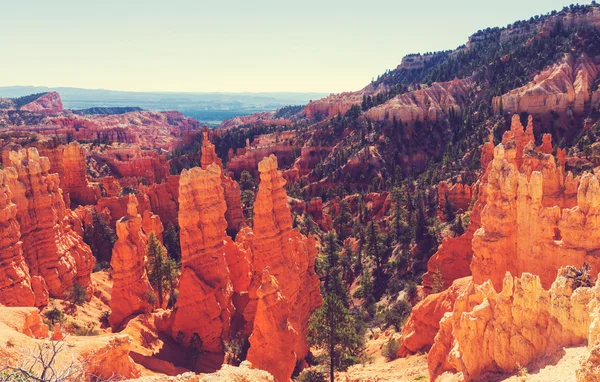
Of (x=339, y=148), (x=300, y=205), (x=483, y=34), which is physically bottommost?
(x=300, y=205)

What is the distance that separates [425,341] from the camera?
2742cm

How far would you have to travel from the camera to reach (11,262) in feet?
93.9

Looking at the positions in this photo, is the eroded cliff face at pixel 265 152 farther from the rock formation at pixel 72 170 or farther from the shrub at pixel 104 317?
the shrub at pixel 104 317

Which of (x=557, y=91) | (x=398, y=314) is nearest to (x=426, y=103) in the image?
(x=557, y=91)

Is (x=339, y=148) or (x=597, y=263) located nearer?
(x=597, y=263)

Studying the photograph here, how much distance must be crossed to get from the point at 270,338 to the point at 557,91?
86.7 m

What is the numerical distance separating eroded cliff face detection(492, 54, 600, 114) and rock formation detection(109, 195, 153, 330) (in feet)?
267

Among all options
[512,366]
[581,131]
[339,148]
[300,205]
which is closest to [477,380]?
[512,366]

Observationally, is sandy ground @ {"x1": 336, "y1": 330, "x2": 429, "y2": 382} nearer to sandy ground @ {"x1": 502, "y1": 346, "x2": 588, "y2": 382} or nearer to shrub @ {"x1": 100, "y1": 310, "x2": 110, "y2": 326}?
sandy ground @ {"x1": 502, "y1": 346, "x2": 588, "y2": 382}

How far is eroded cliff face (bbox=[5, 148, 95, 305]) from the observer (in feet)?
107

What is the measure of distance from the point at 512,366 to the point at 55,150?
208 ft

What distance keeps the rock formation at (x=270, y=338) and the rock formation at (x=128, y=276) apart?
9800 millimetres

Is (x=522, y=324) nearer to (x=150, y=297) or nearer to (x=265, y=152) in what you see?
(x=150, y=297)

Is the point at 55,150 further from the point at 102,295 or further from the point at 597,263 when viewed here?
the point at 597,263
